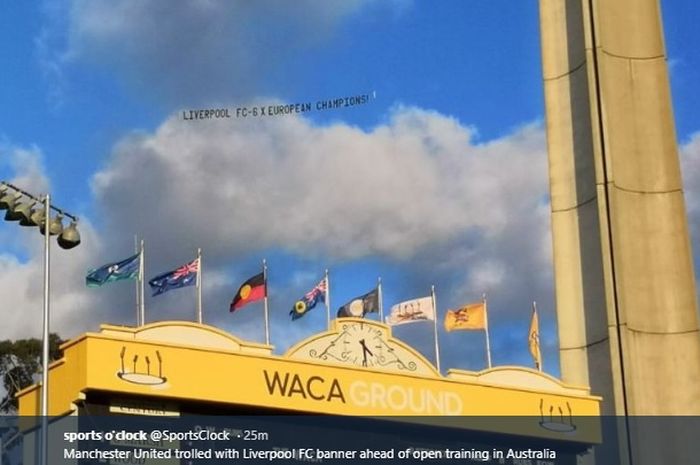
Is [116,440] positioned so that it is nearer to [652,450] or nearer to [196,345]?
[196,345]

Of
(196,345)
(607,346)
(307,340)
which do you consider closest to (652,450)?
(607,346)

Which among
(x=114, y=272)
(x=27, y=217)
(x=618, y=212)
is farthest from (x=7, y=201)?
(x=618, y=212)

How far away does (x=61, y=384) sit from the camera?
1599 inches

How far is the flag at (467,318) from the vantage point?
51.5 m

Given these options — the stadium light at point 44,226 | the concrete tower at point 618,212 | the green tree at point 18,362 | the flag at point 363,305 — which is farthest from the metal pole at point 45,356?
the green tree at point 18,362

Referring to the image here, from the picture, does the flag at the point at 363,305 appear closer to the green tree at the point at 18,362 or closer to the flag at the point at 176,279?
the flag at the point at 176,279

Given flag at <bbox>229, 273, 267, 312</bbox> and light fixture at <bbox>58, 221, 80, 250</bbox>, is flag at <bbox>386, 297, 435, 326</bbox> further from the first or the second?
light fixture at <bbox>58, 221, 80, 250</bbox>

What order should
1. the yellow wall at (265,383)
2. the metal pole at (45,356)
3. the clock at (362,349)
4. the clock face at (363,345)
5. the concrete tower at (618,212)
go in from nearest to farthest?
the metal pole at (45,356)
the yellow wall at (265,383)
the clock at (362,349)
the clock face at (363,345)
the concrete tower at (618,212)

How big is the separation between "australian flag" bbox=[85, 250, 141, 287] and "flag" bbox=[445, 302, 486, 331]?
12990 millimetres

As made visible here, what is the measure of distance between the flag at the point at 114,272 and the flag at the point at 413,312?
9.96m

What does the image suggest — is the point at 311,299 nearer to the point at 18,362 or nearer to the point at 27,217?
the point at 27,217

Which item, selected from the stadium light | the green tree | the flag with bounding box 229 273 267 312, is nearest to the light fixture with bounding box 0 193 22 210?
the stadium light

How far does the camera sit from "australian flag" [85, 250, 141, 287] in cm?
4366

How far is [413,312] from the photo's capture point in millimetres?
49719
